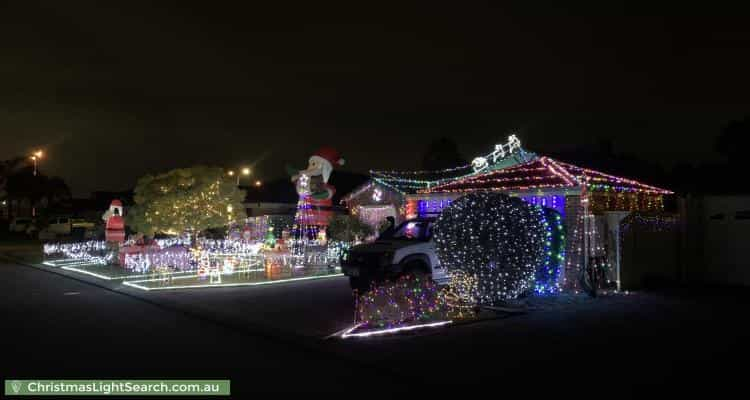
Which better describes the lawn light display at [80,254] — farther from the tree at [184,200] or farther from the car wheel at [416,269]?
the car wheel at [416,269]

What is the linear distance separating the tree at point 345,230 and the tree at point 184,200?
4.19 meters

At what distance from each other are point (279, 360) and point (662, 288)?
32.7ft

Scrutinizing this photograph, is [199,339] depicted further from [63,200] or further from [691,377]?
[63,200]

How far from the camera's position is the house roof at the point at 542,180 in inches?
556

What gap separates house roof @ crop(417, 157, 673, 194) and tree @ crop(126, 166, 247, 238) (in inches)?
390

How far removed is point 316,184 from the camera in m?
22.1

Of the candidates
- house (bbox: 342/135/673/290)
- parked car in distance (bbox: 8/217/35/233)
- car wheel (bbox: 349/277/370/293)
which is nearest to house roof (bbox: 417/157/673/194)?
house (bbox: 342/135/673/290)

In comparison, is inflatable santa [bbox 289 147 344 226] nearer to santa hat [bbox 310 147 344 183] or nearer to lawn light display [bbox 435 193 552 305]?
santa hat [bbox 310 147 344 183]

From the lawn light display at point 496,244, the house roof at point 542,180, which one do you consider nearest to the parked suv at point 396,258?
Result: the lawn light display at point 496,244

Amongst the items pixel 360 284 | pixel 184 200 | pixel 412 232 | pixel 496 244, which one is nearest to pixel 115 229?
pixel 184 200

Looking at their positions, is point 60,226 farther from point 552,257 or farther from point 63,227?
point 552,257

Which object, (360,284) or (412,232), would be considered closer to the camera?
(360,284)

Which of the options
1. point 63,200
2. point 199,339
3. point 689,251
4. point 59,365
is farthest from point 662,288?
point 63,200

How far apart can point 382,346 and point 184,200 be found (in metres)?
16.4
